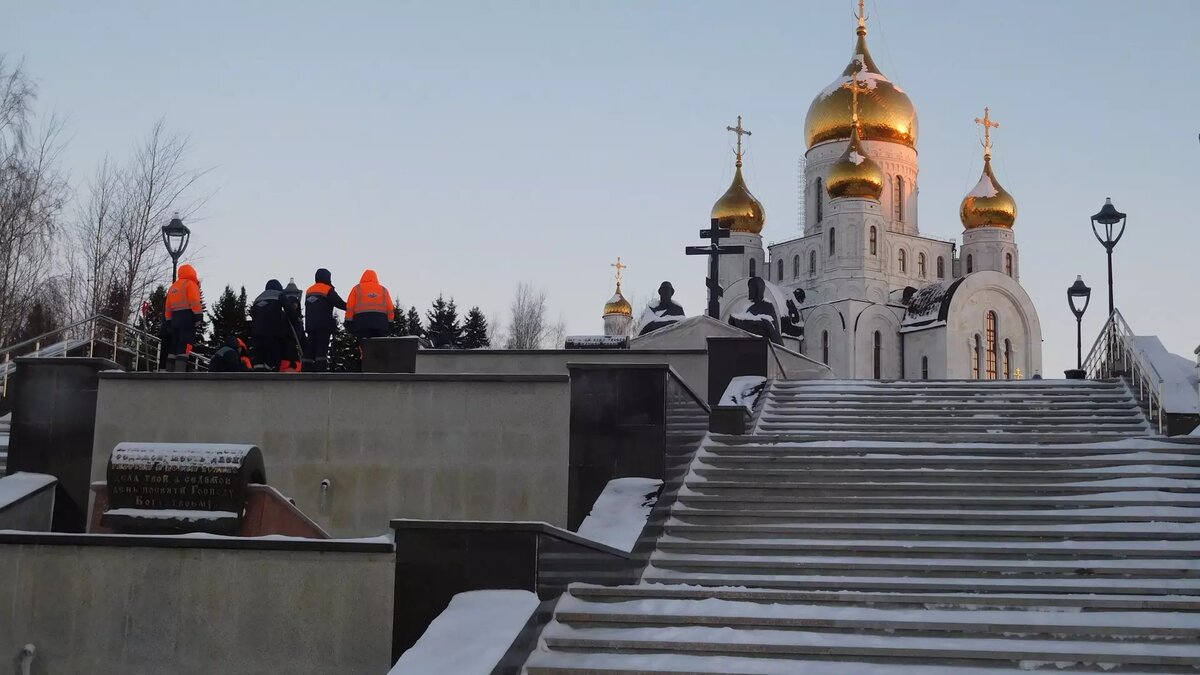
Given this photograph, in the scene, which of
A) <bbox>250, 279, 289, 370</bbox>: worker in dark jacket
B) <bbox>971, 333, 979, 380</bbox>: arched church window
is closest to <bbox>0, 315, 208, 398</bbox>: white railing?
<bbox>250, 279, 289, 370</bbox>: worker in dark jacket

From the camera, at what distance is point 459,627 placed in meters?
8.09

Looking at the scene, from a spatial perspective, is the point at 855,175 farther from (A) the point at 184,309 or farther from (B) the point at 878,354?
(A) the point at 184,309

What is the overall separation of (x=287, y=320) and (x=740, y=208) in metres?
48.7

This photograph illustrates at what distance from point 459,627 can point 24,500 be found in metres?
6.32

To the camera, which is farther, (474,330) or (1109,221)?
(474,330)

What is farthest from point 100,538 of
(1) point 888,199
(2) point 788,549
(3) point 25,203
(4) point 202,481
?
(1) point 888,199

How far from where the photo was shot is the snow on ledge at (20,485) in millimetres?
12156

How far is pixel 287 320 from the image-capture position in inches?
640

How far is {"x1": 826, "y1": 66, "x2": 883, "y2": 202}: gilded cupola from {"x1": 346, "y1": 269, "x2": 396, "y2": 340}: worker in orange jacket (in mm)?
41593

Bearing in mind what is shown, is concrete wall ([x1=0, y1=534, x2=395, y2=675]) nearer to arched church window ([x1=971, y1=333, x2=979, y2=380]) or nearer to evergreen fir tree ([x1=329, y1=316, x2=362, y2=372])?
evergreen fir tree ([x1=329, y1=316, x2=362, y2=372])

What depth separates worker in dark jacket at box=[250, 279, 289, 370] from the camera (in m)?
16.2

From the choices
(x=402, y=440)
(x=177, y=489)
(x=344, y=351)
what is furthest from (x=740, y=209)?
(x=177, y=489)

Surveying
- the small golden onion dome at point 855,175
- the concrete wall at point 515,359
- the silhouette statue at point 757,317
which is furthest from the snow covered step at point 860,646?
the small golden onion dome at point 855,175

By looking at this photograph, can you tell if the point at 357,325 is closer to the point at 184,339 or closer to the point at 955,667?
the point at 184,339
